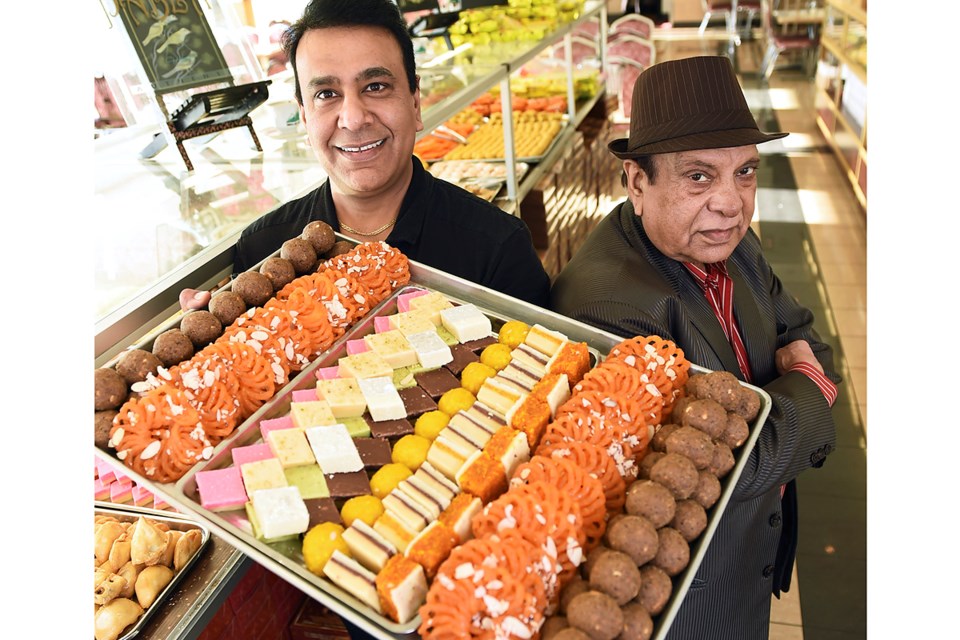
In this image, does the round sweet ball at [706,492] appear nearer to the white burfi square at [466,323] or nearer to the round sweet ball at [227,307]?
the white burfi square at [466,323]

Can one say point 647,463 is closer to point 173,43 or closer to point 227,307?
point 227,307

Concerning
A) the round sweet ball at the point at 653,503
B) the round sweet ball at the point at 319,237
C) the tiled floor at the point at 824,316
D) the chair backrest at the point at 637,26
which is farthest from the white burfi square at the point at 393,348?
the chair backrest at the point at 637,26

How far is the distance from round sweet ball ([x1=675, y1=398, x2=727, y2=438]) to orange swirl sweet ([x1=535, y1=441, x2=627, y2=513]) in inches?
6.9

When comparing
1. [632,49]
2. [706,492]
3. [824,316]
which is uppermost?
[706,492]

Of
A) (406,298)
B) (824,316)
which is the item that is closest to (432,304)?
(406,298)

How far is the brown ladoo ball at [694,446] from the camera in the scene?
1.35 metres

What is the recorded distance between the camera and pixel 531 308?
71.3 inches

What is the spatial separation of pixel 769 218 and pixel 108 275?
6.27 meters

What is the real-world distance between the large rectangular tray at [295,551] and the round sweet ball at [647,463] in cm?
13

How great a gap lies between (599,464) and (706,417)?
0.23 metres

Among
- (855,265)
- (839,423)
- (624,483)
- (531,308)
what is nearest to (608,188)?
(855,265)

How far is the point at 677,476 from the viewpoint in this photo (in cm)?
130

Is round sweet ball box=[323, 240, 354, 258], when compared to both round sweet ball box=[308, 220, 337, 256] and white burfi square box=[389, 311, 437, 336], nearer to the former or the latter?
round sweet ball box=[308, 220, 337, 256]

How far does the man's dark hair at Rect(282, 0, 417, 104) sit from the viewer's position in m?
2.01
